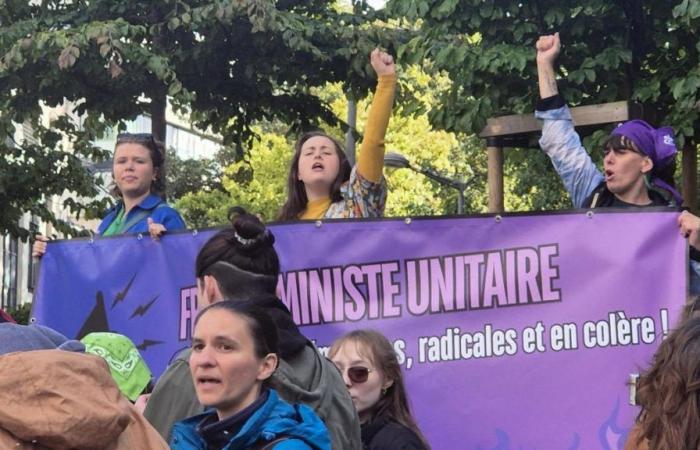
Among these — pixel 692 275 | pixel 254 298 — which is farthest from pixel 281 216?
pixel 254 298

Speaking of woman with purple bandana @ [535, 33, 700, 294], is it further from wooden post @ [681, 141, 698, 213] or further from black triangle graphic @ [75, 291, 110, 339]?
wooden post @ [681, 141, 698, 213]

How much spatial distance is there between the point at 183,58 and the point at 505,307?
21.6ft

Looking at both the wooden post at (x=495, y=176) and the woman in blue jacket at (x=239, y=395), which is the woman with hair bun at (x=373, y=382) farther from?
the wooden post at (x=495, y=176)

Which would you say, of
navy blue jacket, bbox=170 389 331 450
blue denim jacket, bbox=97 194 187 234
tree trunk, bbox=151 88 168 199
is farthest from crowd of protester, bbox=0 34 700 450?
tree trunk, bbox=151 88 168 199

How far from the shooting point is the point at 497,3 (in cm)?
873

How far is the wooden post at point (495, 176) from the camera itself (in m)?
8.16

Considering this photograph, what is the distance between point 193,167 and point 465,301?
103 ft

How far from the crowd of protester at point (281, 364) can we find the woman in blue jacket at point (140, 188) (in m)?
0.68

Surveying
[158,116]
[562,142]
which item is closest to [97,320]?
[562,142]

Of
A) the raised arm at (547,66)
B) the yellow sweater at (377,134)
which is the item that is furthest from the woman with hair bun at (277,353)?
the raised arm at (547,66)

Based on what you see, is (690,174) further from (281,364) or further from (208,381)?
(208,381)

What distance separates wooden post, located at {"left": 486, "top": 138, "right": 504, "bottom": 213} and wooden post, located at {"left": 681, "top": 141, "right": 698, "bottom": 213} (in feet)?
5.80

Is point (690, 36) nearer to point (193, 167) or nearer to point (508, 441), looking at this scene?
point (508, 441)

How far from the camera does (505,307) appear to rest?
5531mm
